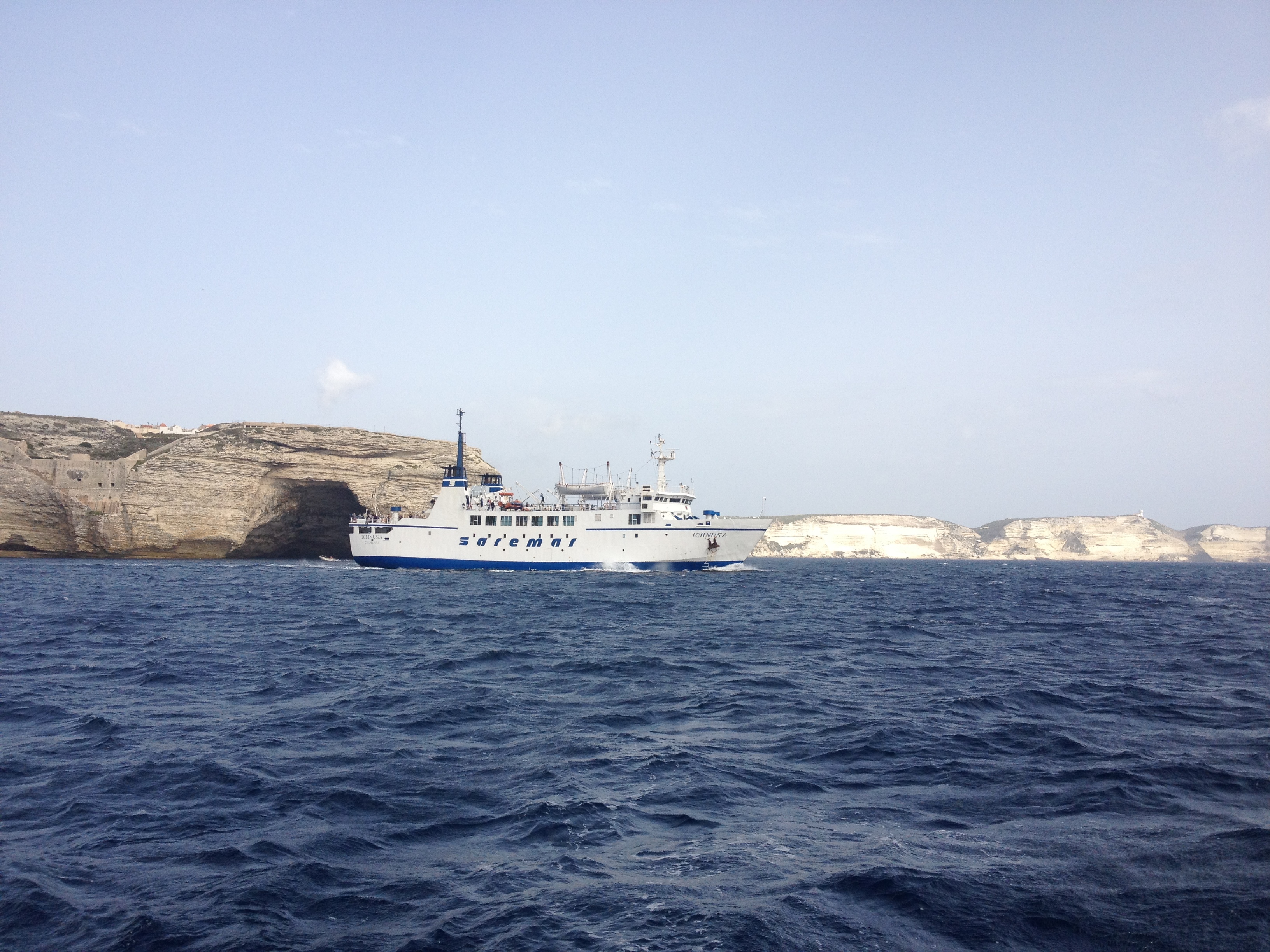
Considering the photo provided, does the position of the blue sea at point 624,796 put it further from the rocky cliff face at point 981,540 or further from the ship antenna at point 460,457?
the rocky cliff face at point 981,540

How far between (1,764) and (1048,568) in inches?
4708

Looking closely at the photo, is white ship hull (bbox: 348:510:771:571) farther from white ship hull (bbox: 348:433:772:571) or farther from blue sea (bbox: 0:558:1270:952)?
blue sea (bbox: 0:558:1270:952)

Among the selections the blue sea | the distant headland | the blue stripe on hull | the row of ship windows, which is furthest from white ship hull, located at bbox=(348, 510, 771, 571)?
the blue sea

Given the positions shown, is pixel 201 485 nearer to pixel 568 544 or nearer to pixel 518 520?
pixel 518 520

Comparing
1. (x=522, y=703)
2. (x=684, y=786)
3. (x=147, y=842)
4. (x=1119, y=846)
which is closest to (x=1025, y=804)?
(x=1119, y=846)

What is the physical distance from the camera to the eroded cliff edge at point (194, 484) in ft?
179

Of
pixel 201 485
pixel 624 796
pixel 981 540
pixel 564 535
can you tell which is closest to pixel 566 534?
pixel 564 535

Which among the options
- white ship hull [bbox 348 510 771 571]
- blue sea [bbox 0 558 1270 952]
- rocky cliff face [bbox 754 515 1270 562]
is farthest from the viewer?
rocky cliff face [bbox 754 515 1270 562]

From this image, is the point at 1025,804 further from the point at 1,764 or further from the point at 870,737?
the point at 1,764

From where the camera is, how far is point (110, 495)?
182ft

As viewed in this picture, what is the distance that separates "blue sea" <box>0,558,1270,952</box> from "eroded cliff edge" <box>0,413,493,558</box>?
43830 mm

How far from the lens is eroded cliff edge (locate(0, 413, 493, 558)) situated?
5444cm

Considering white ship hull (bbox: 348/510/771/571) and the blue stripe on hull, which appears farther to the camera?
the blue stripe on hull

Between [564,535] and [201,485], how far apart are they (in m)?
31.4
